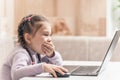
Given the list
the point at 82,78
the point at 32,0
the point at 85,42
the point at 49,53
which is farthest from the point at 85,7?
the point at 82,78

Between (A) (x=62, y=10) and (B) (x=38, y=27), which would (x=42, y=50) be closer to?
(B) (x=38, y=27)

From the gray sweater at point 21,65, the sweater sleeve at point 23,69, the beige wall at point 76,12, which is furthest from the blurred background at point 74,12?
the sweater sleeve at point 23,69

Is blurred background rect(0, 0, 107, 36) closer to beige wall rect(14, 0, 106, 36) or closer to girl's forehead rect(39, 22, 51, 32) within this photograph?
beige wall rect(14, 0, 106, 36)

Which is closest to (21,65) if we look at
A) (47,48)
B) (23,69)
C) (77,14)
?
(23,69)

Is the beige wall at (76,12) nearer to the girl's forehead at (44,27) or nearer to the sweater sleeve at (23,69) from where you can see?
the girl's forehead at (44,27)

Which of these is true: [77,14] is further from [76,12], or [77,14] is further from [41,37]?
[41,37]

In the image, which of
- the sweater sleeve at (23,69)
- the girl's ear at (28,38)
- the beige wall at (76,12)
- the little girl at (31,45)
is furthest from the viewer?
the beige wall at (76,12)

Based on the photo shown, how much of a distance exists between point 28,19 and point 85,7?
2917 millimetres

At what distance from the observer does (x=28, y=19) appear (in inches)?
70.9

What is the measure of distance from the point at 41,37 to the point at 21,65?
222mm

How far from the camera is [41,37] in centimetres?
173

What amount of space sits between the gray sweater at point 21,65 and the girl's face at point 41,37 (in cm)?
4

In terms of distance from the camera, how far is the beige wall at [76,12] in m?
4.62

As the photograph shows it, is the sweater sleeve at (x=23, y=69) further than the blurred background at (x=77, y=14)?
No
